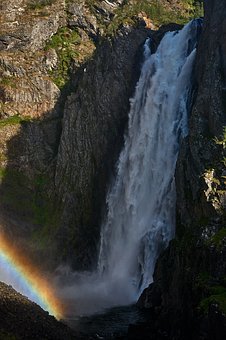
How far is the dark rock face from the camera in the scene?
4412 cm

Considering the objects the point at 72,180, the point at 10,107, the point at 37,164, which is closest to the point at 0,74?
the point at 10,107

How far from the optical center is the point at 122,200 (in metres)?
43.2

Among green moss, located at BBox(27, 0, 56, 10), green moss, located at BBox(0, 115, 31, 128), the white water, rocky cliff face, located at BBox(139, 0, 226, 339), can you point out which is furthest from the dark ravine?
green moss, located at BBox(27, 0, 56, 10)

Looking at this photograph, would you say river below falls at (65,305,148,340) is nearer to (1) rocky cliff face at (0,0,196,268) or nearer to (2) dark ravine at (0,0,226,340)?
(2) dark ravine at (0,0,226,340)

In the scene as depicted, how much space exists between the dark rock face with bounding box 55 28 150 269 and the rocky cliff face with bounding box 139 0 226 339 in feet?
35.1

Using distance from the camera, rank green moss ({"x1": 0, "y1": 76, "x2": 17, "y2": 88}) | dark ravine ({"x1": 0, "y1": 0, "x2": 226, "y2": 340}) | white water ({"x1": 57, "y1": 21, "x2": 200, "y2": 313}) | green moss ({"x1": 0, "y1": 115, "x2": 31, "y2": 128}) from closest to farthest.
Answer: dark ravine ({"x1": 0, "y1": 0, "x2": 226, "y2": 340}) < white water ({"x1": 57, "y1": 21, "x2": 200, "y2": 313}) < green moss ({"x1": 0, "y1": 115, "x2": 31, "y2": 128}) < green moss ({"x1": 0, "y1": 76, "x2": 17, "y2": 88})

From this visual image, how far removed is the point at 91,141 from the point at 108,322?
2121cm

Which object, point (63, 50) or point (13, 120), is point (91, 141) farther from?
point (63, 50)

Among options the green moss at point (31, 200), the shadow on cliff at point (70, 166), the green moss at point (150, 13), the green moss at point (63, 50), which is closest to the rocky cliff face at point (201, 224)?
the shadow on cliff at point (70, 166)

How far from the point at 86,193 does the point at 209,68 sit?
16514 mm

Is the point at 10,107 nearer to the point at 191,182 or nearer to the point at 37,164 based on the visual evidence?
the point at 37,164

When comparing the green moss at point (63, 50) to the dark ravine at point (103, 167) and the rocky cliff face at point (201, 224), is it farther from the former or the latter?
the rocky cliff face at point (201, 224)

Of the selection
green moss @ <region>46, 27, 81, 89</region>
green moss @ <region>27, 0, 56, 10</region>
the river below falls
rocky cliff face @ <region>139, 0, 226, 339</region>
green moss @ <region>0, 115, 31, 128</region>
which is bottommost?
the river below falls

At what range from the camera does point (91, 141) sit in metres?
46.8
